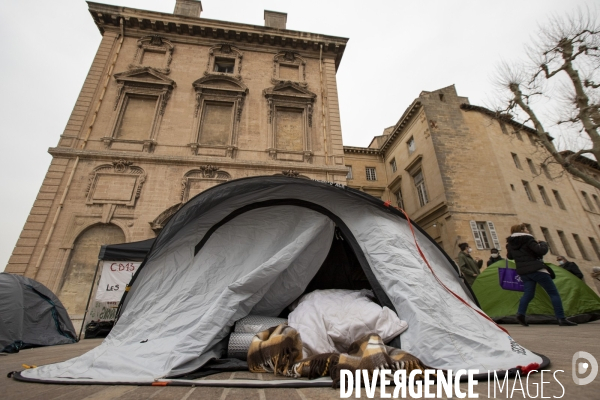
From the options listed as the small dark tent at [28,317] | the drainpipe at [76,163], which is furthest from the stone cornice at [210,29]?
the small dark tent at [28,317]

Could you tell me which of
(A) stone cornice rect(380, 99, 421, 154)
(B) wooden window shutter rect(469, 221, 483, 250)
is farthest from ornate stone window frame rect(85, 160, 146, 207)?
(A) stone cornice rect(380, 99, 421, 154)

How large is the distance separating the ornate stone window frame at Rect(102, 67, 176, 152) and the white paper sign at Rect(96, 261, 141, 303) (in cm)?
516

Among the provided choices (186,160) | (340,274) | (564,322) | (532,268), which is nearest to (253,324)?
(340,274)

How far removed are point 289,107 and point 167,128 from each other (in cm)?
505

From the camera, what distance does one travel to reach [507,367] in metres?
1.63

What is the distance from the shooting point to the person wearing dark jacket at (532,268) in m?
3.77

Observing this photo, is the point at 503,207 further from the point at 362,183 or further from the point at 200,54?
the point at 200,54

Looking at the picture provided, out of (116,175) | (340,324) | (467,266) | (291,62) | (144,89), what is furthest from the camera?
(291,62)

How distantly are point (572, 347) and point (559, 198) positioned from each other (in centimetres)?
2039

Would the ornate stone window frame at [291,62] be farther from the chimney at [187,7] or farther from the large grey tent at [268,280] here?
the large grey tent at [268,280]

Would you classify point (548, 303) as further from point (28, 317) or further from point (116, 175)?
point (116, 175)

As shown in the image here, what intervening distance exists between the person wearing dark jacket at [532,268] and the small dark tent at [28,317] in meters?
7.48

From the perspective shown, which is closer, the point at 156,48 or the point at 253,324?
the point at 253,324

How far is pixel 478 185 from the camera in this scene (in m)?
13.3
